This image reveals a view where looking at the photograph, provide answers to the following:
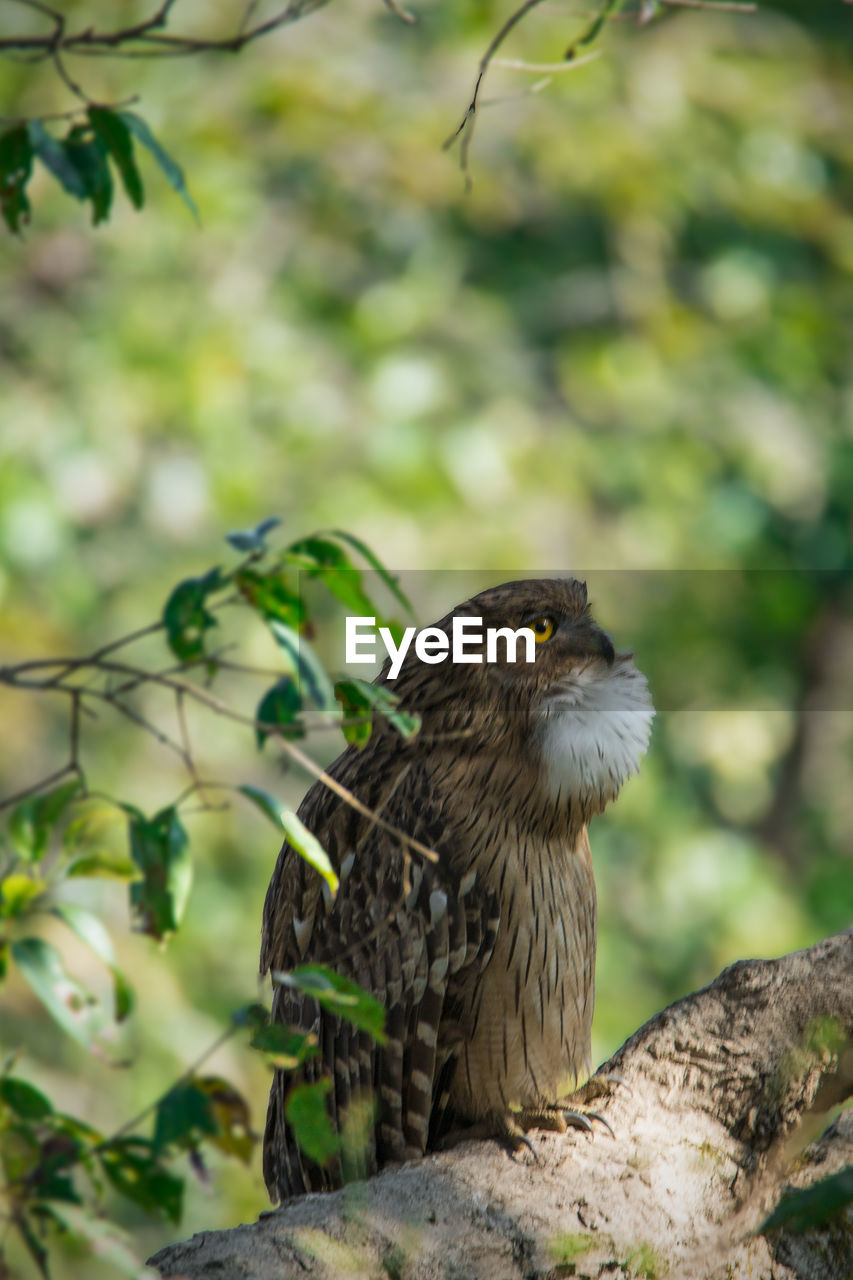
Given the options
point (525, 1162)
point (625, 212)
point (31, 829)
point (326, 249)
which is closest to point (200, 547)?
point (326, 249)

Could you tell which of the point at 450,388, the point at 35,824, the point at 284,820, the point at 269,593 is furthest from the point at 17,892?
the point at 450,388

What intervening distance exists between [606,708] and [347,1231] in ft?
3.39

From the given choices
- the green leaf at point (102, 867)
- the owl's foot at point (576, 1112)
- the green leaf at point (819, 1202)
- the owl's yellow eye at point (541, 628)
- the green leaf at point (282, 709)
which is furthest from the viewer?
the owl's yellow eye at point (541, 628)

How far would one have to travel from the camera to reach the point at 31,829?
1212 mm

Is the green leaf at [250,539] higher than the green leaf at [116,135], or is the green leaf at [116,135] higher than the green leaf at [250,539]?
the green leaf at [116,135]

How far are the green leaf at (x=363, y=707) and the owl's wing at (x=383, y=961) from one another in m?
0.93

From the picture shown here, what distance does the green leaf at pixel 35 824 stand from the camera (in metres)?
1.20

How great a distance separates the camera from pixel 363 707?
1.37 m

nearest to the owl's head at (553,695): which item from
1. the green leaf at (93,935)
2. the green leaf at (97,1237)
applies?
the green leaf at (93,935)

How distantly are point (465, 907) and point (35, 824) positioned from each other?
1.19m

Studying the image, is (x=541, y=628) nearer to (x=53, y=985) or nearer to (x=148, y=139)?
(x=148, y=139)

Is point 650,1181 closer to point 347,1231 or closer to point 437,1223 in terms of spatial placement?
point 437,1223

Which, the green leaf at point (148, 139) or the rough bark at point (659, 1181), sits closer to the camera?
the green leaf at point (148, 139)

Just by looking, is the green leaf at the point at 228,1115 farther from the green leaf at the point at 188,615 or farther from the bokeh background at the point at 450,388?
the bokeh background at the point at 450,388
